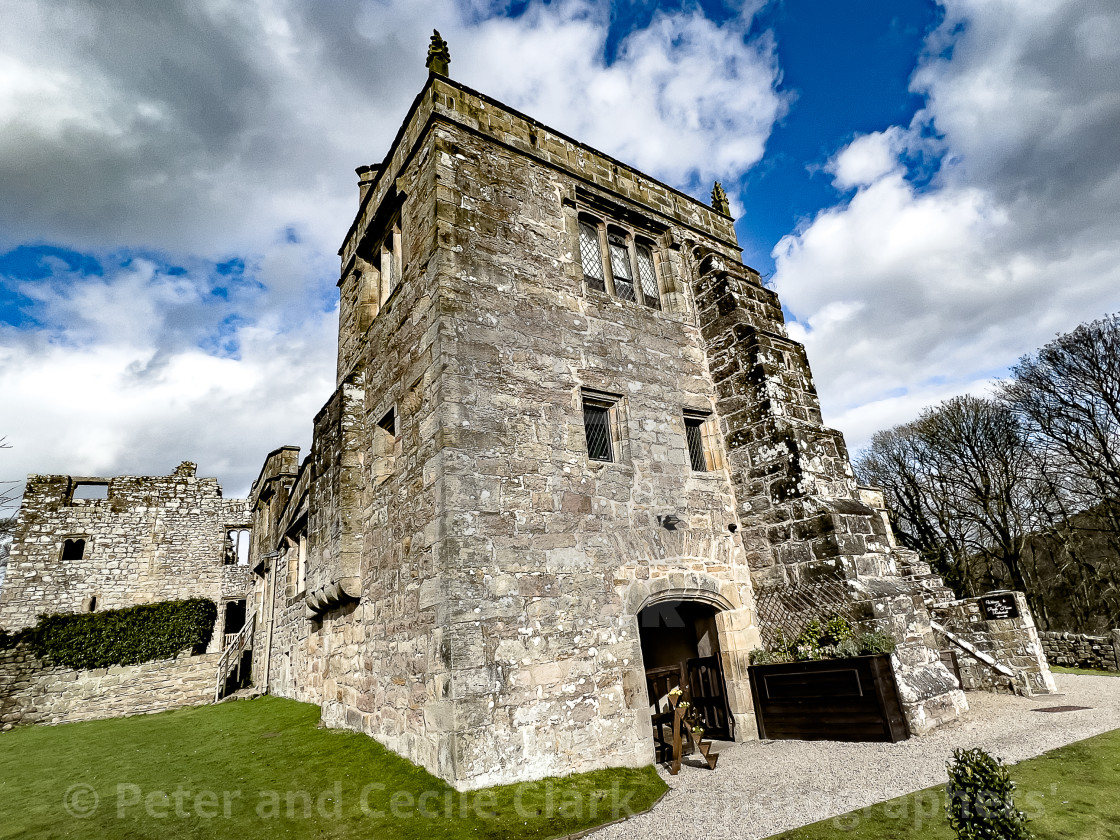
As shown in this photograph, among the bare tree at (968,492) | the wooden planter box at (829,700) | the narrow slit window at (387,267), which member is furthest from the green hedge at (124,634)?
the bare tree at (968,492)

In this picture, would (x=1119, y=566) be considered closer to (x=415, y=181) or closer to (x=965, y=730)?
(x=965, y=730)

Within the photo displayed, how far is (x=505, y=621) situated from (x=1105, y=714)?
7880 mm

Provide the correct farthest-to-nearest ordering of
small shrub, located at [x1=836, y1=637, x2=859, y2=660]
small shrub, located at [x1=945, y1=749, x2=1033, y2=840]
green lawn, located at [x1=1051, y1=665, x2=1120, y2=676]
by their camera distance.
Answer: green lawn, located at [x1=1051, y1=665, x2=1120, y2=676]
small shrub, located at [x1=836, y1=637, x2=859, y2=660]
small shrub, located at [x1=945, y1=749, x2=1033, y2=840]

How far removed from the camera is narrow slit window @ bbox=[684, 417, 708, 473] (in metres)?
9.08

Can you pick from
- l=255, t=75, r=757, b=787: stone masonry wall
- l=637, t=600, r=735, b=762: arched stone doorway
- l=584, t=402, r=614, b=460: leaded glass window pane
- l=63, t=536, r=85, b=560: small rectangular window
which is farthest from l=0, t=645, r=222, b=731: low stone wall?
l=584, t=402, r=614, b=460: leaded glass window pane

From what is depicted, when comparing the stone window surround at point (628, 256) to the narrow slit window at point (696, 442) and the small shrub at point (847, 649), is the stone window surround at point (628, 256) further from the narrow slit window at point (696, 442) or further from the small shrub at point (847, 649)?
the small shrub at point (847, 649)

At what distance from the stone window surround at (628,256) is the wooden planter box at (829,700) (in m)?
5.84

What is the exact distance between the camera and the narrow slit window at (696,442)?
9078 mm

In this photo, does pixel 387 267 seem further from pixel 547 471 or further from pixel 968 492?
pixel 968 492

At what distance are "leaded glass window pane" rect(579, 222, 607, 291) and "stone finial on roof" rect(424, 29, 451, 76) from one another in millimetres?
3123

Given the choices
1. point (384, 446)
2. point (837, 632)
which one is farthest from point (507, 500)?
point (837, 632)

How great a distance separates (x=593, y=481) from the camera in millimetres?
7297

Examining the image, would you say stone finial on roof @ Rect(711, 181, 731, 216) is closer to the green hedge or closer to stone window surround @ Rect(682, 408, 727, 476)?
stone window surround @ Rect(682, 408, 727, 476)

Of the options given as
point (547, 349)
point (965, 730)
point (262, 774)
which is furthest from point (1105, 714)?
point (262, 774)
